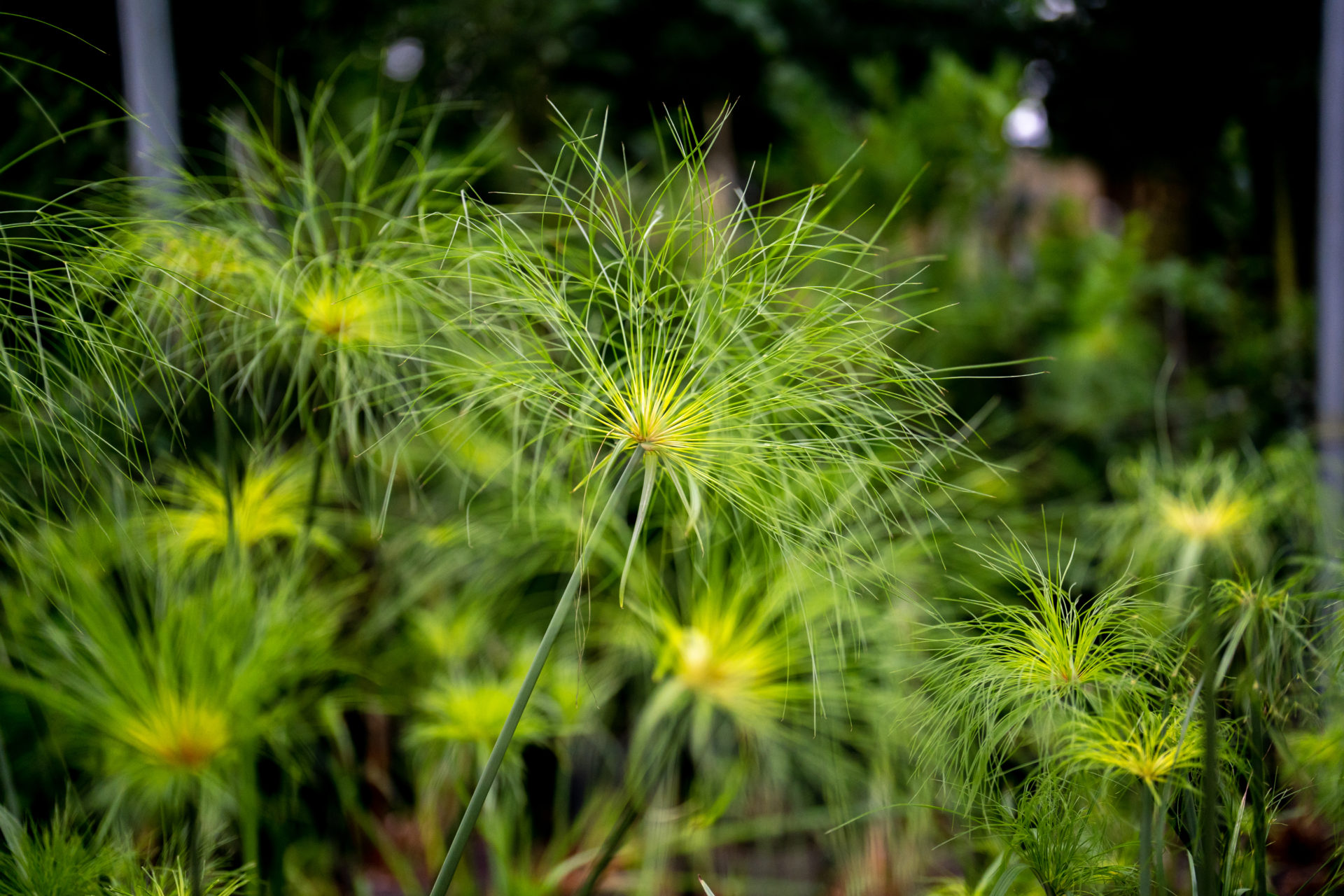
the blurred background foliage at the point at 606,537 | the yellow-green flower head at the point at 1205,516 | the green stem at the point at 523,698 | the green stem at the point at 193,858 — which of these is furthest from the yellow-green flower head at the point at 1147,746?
the green stem at the point at 193,858

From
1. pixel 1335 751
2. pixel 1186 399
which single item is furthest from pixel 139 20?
pixel 1186 399

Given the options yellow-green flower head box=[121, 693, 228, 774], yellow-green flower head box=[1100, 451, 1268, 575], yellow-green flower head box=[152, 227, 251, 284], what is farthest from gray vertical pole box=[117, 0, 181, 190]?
yellow-green flower head box=[1100, 451, 1268, 575]

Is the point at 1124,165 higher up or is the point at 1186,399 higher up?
the point at 1124,165

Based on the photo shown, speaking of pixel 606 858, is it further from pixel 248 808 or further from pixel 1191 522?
pixel 1191 522

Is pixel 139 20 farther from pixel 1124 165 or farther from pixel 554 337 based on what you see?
pixel 1124 165

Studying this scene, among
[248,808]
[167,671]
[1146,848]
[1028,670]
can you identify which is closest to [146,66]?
[167,671]

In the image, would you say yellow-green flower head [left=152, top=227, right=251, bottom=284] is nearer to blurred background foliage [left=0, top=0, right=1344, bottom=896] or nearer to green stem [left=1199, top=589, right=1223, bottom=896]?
blurred background foliage [left=0, top=0, right=1344, bottom=896]
